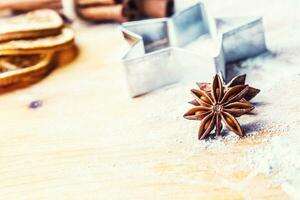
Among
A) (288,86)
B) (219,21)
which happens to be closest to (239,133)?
A: (288,86)

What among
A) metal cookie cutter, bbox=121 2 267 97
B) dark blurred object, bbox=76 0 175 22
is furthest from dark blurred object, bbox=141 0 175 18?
metal cookie cutter, bbox=121 2 267 97

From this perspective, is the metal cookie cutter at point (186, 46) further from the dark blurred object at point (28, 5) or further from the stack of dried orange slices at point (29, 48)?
the dark blurred object at point (28, 5)

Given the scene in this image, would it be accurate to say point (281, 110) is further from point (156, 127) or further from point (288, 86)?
point (156, 127)

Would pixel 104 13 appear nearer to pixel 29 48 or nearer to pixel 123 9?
pixel 123 9

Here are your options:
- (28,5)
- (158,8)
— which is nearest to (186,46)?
(158,8)

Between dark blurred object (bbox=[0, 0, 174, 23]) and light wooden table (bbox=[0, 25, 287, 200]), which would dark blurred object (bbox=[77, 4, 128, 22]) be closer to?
dark blurred object (bbox=[0, 0, 174, 23])

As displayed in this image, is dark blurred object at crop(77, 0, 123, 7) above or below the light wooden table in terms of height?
above
